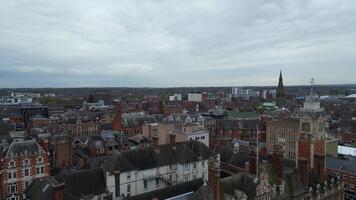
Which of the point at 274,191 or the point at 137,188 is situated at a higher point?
the point at 274,191

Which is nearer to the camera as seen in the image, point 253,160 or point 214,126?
point 253,160

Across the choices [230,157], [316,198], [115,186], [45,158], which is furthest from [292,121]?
[45,158]

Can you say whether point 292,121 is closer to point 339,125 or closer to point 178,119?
point 178,119

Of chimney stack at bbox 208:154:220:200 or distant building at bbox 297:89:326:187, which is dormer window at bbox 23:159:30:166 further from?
distant building at bbox 297:89:326:187

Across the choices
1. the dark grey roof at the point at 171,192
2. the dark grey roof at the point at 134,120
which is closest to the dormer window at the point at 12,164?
the dark grey roof at the point at 171,192

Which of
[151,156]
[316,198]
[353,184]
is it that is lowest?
[353,184]

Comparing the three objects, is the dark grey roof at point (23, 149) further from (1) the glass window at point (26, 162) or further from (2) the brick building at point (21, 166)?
(1) the glass window at point (26, 162)

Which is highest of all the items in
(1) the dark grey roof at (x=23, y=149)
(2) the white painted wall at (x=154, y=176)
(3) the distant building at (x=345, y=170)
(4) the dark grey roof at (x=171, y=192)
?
(1) the dark grey roof at (x=23, y=149)

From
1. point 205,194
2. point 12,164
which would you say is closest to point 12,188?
point 12,164
